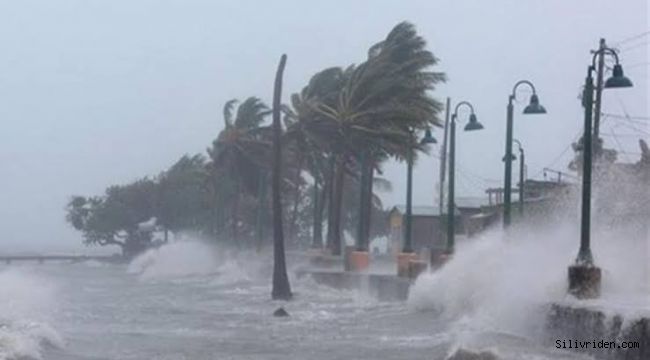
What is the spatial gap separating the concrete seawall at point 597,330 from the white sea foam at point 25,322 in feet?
26.0

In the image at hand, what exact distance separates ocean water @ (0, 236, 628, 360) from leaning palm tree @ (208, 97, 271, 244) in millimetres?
25501

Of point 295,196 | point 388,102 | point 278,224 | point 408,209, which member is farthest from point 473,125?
point 295,196

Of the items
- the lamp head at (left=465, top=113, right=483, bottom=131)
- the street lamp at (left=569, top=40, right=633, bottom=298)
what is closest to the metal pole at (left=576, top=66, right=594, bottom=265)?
the street lamp at (left=569, top=40, right=633, bottom=298)

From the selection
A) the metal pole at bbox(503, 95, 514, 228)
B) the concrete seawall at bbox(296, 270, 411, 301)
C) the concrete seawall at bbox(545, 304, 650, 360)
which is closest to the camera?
the concrete seawall at bbox(545, 304, 650, 360)

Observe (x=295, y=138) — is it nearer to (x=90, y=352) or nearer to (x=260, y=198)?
(x=260, y=198)

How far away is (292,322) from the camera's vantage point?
3041 cm

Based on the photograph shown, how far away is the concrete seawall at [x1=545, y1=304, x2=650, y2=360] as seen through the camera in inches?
610

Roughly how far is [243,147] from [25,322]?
4748 cm

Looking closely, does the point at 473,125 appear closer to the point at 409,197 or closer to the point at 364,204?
the point at 409,197

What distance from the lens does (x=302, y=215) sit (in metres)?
107

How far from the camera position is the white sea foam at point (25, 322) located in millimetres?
21141

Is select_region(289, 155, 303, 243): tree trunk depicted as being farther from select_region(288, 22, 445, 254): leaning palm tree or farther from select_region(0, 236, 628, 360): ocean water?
select_region(0, 236, 628, 360): ocean water

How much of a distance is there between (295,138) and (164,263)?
26.1 m

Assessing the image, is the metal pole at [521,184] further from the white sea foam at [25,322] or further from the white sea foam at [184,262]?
the white sea foam at [184,262]
